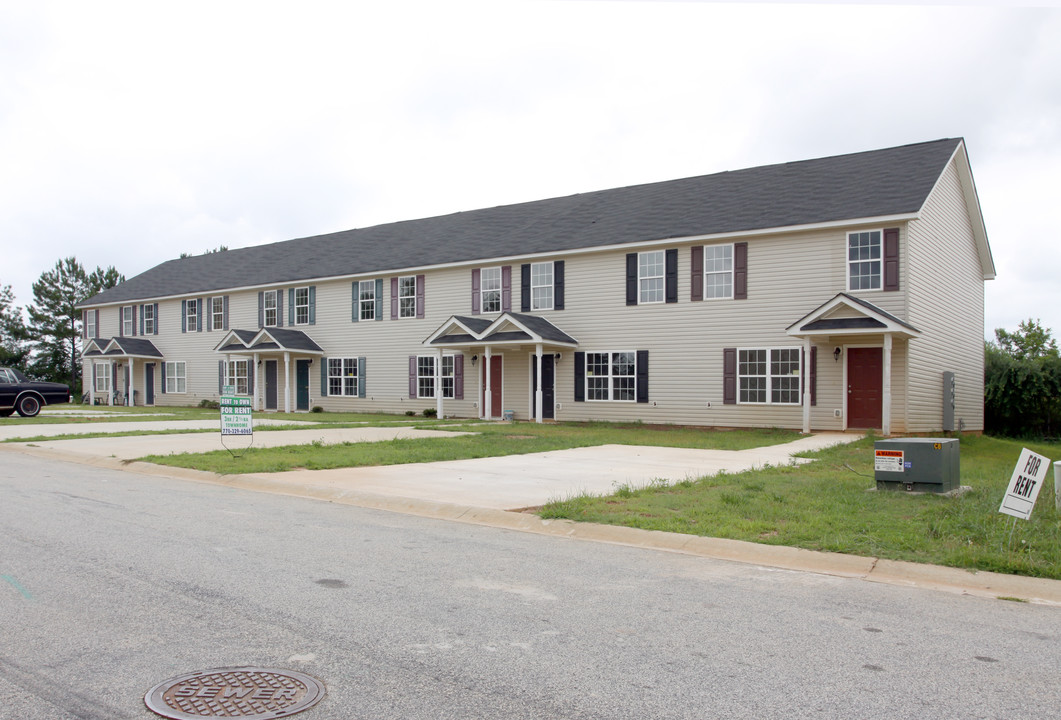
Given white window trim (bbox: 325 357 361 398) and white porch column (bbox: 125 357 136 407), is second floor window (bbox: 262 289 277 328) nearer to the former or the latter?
white window trim (bbox: 325 357 361 398)

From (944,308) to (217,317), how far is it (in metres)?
30.9

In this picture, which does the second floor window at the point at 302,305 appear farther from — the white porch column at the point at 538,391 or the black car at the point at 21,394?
the white porch column at the point at 538,391

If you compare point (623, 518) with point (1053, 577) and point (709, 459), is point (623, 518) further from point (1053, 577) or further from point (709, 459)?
point (709, 459)

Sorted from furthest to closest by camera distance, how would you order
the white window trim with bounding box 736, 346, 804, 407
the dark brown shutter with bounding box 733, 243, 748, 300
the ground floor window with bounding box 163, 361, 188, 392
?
the ground floor window with bounding box 163, 361, 188, 392, the dark brown shutter with bounding box 733, 243, 748, 300, the white window trim with bounding box 736, 346, 804, 407

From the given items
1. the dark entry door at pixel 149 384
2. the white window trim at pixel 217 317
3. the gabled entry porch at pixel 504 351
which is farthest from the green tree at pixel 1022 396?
the dark entry door at pixel 149 384

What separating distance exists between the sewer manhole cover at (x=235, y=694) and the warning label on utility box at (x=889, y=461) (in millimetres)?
8442

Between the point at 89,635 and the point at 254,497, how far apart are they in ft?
19.6

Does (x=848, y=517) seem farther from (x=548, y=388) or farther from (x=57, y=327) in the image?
(x=57, y=327)

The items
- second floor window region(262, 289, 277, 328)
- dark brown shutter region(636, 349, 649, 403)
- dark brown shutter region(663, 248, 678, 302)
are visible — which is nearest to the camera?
dark brown shutter region(663, 248, 678, 302)

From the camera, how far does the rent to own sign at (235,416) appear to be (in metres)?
15.1

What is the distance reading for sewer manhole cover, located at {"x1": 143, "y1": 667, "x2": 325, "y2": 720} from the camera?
3.77 m

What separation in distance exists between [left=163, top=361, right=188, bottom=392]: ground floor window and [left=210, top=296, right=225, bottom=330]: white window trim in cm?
301

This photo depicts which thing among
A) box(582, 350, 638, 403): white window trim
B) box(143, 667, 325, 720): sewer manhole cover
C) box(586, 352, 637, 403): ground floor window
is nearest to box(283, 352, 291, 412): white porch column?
box(582, 350, 638, 403): white window trim

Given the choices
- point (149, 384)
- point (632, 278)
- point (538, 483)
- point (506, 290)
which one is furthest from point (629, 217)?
point (149, 384)
